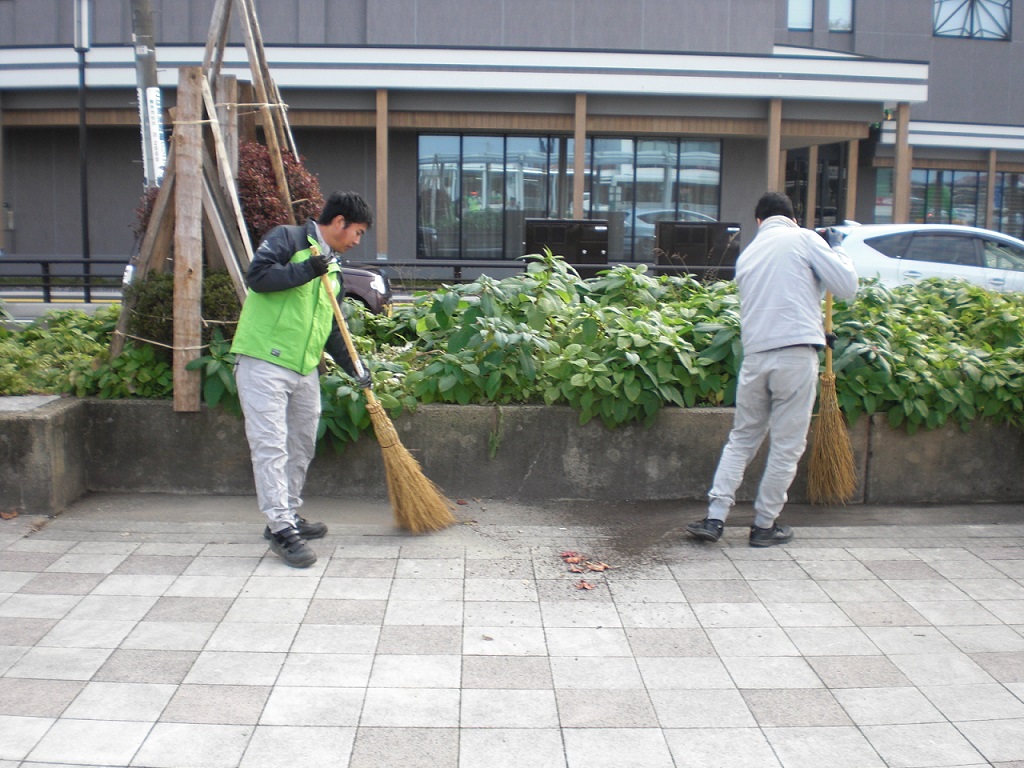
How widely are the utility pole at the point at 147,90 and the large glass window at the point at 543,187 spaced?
12801 mm

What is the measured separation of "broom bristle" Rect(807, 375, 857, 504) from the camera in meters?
6.21

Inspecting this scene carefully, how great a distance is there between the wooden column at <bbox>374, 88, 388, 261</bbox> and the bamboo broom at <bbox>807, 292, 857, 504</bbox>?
1596 cm

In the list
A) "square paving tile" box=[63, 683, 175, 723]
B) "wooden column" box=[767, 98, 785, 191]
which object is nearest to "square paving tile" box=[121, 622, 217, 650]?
"square paving tile" box=[63, 683, 175, 723]

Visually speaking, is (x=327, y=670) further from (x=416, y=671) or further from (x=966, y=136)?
(x=966, y=136)

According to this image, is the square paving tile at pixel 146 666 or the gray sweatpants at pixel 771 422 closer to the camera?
the square paving tile at pixel 146 666

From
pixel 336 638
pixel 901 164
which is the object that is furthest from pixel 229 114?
pixel 901 164

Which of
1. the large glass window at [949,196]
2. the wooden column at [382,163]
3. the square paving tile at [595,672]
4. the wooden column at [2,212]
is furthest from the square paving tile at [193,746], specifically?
the large glass window at [949,196]

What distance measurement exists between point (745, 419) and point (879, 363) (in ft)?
4.22

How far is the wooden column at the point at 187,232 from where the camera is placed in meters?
6.25

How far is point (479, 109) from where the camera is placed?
22422mm

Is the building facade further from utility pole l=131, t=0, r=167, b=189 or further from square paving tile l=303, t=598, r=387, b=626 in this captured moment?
square paving tile l=303, t=598, r=387, b=626

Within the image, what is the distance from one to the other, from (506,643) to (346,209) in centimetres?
227

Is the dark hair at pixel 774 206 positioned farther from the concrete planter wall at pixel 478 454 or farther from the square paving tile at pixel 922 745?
the square paving tile at pixel 922 745

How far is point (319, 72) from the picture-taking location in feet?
70.5
